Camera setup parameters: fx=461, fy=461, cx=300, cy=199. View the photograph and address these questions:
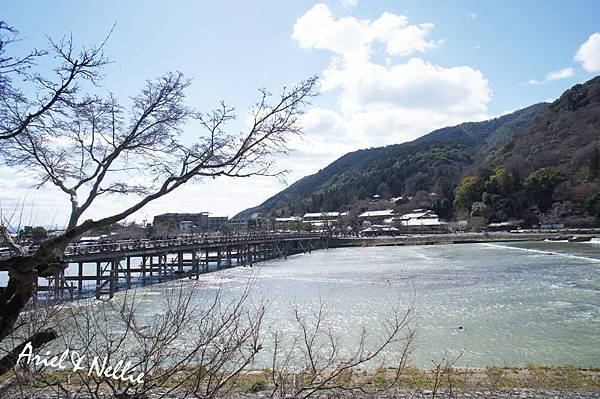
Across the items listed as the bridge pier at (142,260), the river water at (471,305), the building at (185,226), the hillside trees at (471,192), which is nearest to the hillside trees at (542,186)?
the hillside trees at (471,192)

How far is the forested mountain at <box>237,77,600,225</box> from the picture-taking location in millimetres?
70000

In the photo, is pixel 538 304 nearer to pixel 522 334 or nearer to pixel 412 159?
pixel 522 334

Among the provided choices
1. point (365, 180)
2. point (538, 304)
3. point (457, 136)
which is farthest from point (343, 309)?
point (457, 136)

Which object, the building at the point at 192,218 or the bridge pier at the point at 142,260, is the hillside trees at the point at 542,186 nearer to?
the bridge pier at the point at 142,260

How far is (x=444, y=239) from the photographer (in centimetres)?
6188

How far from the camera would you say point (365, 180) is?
132 metres

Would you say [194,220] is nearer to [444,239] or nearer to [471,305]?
[444,239]

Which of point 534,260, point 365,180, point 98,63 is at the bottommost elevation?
point 534,260

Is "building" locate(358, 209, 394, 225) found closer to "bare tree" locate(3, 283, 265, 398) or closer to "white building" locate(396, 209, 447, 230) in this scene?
"white building" locate(396, 209, 447, 230)

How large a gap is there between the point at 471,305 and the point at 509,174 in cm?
6373

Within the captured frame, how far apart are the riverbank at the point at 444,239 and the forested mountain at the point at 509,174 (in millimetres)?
10914

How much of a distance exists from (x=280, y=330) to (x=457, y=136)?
19290 centimetres

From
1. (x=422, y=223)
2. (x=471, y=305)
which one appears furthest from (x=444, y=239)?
(x=471, y=305)

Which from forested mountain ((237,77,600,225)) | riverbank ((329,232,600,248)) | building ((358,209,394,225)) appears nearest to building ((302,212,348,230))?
building ((358,209,394,225))
